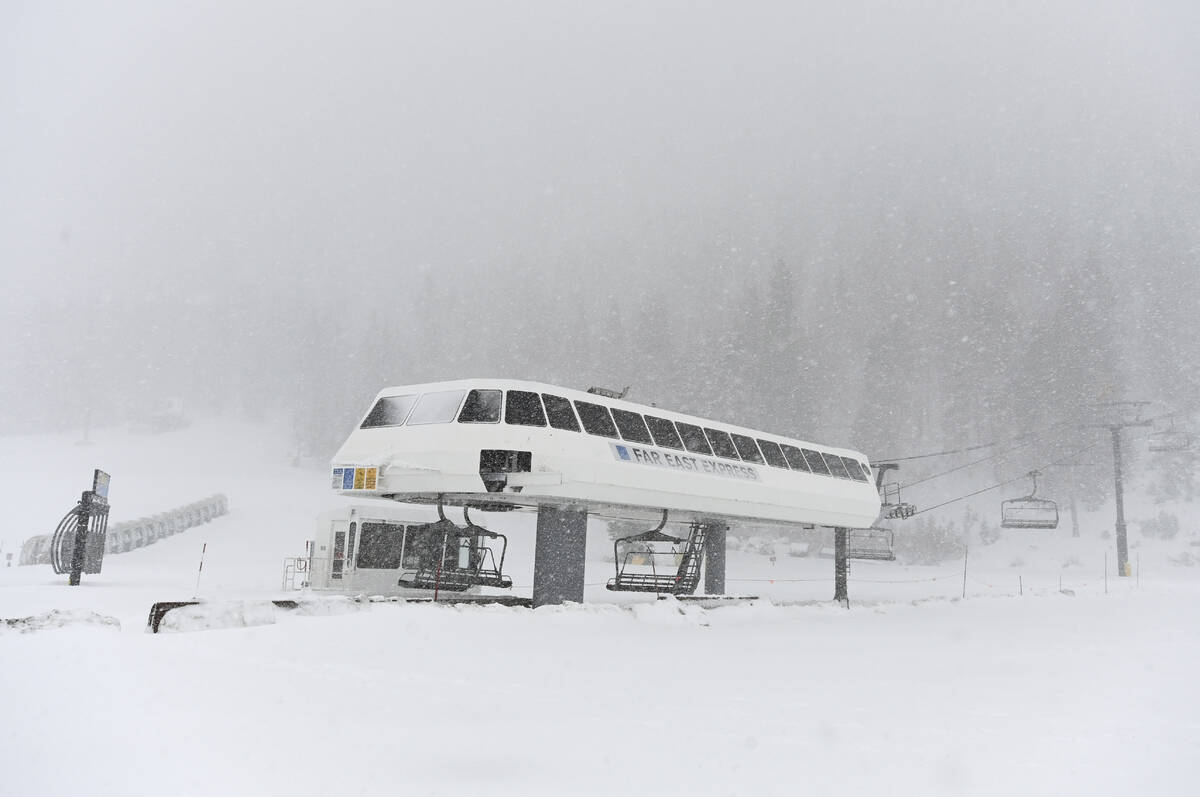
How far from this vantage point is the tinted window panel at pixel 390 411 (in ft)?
62.8

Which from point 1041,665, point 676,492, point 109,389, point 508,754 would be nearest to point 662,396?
point 676,492

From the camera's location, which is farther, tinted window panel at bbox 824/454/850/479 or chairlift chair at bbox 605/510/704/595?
tinted window panel at bbox 824/454/850/479

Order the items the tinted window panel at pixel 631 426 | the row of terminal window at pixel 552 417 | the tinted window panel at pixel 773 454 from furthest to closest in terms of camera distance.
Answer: the tinted window panel at pixel 773 454
the tinted window panel at pixel 631 426
the row of terminal window at pixel 552 417

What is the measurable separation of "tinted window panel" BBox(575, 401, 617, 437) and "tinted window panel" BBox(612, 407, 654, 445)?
251 mm

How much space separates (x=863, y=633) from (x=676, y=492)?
5352 millimetres

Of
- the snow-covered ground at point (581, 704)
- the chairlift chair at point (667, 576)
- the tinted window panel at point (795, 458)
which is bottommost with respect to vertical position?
the snow-covered ground at point (581, 704)


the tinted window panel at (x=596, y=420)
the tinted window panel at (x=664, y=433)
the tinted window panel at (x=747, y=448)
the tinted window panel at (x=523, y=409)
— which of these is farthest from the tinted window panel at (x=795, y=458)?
the tinted window panel at (x=523, y=409)

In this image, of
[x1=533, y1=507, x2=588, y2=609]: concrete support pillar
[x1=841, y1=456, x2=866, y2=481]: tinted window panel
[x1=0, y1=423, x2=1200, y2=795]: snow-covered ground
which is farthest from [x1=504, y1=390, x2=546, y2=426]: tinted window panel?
[x1=841, y1=456, x2=866, y2=481]: tinted window panel

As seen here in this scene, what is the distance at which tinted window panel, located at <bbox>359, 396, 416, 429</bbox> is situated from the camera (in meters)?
19.1

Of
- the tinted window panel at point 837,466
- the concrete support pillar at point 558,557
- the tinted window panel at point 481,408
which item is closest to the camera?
the tinted window panel at point 481,408

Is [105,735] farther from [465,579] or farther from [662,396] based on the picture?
[662,396]

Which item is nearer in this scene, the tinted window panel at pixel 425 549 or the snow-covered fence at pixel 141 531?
the tinted window panel at pixel 425 549

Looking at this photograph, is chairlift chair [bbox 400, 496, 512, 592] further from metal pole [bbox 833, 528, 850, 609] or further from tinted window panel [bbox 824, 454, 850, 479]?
metal pole [bbox 833, 528, 850, 609]

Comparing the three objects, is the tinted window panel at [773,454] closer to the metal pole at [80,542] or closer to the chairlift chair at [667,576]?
the chairlift chair at [667,576]
